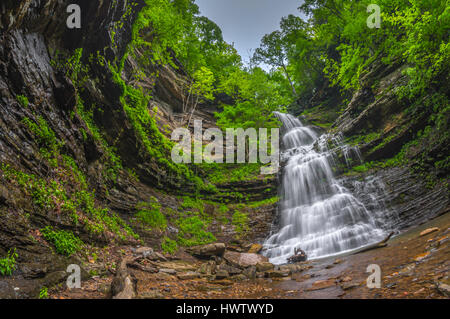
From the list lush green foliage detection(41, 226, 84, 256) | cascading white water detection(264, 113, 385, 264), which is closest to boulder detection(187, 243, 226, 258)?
cascading white water detection(264, 113, 385, 264)

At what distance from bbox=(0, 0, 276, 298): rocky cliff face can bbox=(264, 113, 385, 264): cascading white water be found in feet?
19.7

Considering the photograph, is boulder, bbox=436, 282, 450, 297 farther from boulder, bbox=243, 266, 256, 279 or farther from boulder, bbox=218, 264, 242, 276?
boulder, bbox=218, 264, 242, 276

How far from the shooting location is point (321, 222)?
37.0ft

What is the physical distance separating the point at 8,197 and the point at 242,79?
20612 mm

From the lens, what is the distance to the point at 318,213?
11.9 m

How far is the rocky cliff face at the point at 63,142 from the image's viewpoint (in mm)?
4461

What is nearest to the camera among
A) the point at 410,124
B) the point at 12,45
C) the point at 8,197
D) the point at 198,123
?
the point at 8,197

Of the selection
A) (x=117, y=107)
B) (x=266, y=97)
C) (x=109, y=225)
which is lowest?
(x=109, y=225)

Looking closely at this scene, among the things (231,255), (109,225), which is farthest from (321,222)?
(109,225)

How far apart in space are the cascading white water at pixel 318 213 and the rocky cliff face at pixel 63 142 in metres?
6.00

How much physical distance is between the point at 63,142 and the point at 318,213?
11583 millimetres

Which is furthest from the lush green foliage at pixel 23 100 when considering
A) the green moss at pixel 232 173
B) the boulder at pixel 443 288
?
the green moss at pixel 232 173

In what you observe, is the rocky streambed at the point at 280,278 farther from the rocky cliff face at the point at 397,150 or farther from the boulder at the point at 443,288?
the rocky cliff face at the point at 397,150

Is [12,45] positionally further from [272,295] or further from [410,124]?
[410,124]
